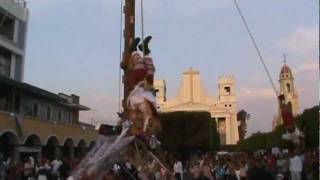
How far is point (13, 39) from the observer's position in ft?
143

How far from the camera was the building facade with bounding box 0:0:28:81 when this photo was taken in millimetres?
41344

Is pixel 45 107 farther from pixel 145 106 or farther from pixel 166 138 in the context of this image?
pixel 145 106

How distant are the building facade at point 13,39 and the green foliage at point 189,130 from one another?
16.3 meters

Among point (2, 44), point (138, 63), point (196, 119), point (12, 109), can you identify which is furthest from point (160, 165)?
point (196, 119)

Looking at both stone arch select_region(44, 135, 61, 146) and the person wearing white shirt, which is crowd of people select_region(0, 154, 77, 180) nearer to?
the person wearing white shirt

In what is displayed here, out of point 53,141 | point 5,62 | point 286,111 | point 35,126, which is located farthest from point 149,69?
point 5,62

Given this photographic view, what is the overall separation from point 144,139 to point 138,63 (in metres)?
1.48

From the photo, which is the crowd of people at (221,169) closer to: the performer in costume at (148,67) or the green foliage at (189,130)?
the performer in costume at (148,67)

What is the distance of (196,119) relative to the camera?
5800 cm

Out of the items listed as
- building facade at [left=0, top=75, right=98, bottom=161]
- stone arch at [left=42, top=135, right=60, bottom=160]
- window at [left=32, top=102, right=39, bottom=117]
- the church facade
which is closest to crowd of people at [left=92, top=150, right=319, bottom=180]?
building facade at [left=0, top=75, right=98, bottom=161]

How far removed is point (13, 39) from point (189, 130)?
21197 millimetres

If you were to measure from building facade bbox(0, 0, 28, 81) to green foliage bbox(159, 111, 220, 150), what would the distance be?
53.4ft

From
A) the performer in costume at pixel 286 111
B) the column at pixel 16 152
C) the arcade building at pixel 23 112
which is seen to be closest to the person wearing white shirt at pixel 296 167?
the performer in costume at pixel 286 111

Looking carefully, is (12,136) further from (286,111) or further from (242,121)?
(242,121)
